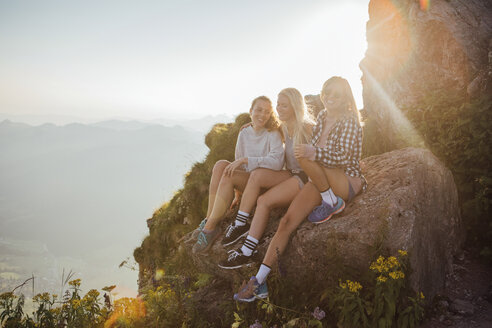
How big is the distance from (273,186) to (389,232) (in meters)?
1.85

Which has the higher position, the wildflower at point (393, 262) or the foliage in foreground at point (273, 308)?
the wildflower at point (393, 262)

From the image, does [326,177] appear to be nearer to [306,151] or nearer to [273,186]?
[306,151]

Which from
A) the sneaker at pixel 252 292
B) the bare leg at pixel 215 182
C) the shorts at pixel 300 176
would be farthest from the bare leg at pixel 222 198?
the sneaker at pixel 252 292

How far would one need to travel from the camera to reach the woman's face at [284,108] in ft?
15.5

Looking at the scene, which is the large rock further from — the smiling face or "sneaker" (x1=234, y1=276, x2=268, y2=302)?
the smiling face

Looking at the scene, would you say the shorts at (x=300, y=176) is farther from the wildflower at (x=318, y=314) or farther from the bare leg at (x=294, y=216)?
the wildflower at (x=318, y=314)

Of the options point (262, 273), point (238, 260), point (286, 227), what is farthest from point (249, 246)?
point (286, 227)

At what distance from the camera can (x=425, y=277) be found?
358 centimetres

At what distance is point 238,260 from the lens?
4000mm

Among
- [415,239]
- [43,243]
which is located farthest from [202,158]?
[43,243]

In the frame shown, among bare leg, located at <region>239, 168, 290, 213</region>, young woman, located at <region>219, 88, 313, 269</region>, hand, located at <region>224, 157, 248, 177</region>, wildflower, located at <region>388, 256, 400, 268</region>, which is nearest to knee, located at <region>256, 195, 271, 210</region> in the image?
young woman, located at <region>219, 88, 313, 269</region>

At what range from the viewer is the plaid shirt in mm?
3818

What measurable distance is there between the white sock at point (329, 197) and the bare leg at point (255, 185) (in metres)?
0.91

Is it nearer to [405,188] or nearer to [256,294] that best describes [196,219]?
[256,294]
